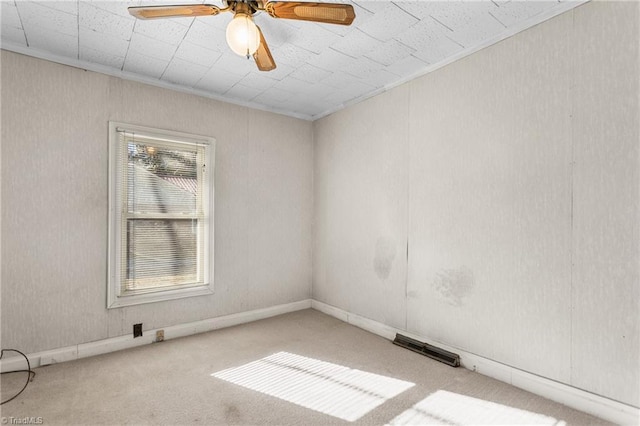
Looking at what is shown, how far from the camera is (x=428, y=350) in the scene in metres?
2.90

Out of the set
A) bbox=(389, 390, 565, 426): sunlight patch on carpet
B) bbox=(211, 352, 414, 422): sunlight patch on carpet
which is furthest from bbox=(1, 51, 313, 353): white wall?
bbox=(389, 390, 565, 426): sunlight patch on carpet

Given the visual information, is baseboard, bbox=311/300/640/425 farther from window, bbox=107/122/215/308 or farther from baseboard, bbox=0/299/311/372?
window, bbox=107/122/215/308

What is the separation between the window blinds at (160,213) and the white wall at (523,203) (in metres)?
1.94

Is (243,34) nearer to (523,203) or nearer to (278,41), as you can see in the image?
(278,41)

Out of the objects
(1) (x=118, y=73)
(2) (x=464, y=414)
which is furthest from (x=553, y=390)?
(1) (x=118, y=73)

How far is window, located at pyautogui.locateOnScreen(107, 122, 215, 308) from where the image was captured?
305cm

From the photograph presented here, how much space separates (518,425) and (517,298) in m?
0.84

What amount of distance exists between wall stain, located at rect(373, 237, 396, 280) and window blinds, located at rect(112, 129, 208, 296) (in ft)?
6.37

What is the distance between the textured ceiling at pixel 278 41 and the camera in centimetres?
217

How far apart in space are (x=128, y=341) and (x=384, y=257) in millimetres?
2687

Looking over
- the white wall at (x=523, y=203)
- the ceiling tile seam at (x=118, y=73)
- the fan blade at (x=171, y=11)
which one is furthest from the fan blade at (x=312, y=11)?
the ceiling tile seam at (x=118, y=73)

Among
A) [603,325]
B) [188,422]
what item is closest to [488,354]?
[603,325]

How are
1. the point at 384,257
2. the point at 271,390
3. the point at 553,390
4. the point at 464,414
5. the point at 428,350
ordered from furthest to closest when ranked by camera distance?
the point at 384,257 < the point at 428,350 < the point at 271,390 < the point at 553,390 < the point at 464,414

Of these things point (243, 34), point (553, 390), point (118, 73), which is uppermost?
point (118, 73)
